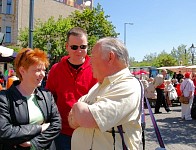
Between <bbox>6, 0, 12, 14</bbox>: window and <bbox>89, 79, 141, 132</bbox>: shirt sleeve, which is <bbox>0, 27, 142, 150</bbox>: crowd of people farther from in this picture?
<bbox>6, 0, 12, 14</bbox>: window

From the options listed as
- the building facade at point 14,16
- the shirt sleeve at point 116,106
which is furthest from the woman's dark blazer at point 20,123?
the building facade at point 14,16

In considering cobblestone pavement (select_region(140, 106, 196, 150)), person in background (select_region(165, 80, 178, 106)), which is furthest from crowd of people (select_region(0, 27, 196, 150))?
person in background (select_region(165, 80, 178, 106))

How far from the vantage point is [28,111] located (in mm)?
2395

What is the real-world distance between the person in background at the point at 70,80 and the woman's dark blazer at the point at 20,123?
0.61 feet

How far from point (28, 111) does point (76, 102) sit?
1.45 ft

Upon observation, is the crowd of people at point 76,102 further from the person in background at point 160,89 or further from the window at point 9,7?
the window at point 9,7

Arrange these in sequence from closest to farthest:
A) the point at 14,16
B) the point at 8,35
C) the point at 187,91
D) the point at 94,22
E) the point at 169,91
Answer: the point at 187,91 → the point at 169,91 → the point at 94,22 → the point at 8,35 → the point at 14,16

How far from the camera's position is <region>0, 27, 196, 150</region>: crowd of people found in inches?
69.3

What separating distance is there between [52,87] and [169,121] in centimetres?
798

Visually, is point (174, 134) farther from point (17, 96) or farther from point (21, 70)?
point (17, 96)

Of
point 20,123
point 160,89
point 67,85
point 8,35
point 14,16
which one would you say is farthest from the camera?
point 14,16

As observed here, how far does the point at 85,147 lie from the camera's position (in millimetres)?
1899

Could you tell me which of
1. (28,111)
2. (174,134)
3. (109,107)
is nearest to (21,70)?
(28,111)

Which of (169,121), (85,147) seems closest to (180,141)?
(169,121)
